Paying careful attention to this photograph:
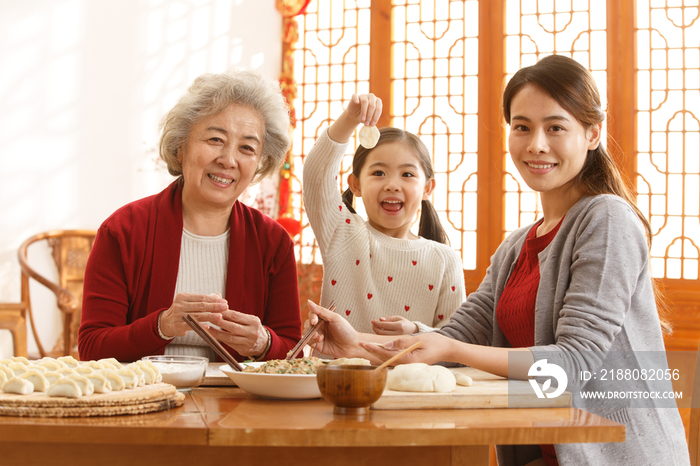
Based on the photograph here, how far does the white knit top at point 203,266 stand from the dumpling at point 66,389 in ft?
2.67

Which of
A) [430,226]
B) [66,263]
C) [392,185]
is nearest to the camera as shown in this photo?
[392,185]

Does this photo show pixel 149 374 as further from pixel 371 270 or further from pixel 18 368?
pixel 371 270

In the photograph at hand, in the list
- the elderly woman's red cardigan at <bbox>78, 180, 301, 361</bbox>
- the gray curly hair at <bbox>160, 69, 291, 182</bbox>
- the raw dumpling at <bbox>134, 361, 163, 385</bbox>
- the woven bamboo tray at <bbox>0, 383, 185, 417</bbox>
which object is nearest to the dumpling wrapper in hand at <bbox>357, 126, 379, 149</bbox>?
the gray curly hair at <bbox>160, 69, 291, 182</bbox>

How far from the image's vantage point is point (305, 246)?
480 cm

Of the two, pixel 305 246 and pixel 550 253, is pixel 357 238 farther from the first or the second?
pixel 305 246

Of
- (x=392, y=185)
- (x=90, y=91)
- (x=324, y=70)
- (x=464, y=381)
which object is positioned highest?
(x=324, y=70)

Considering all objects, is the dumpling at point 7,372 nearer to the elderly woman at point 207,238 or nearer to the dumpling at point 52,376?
the dumpling at point 52,376

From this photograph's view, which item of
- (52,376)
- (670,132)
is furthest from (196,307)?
(670,132)

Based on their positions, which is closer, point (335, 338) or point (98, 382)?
point (98, 382)

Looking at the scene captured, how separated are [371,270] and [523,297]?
0.64m

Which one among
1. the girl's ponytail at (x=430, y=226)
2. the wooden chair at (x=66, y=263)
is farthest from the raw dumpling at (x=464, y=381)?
the wooden chair at (x=66, y=263)

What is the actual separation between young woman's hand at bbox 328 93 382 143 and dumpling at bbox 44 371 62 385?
107cm

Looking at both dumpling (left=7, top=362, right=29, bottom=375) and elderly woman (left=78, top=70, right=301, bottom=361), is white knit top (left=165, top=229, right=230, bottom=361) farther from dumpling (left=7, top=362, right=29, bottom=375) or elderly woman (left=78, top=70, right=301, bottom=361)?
dumpling (left=7, top=362, right=29, bottom=375)

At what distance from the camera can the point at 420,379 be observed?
3.65 ft
